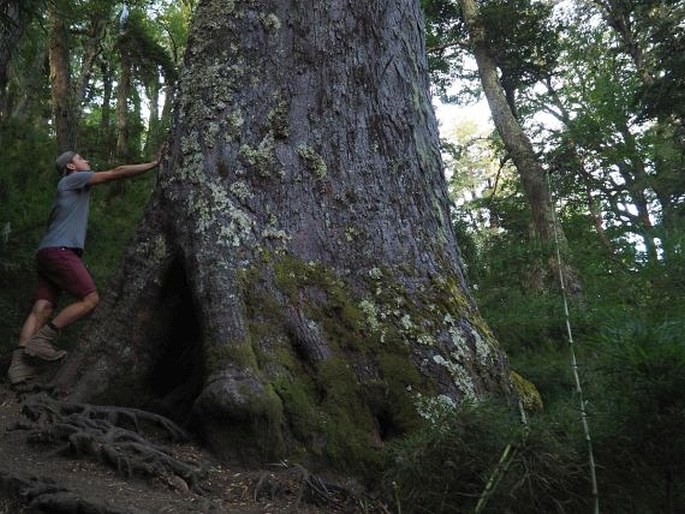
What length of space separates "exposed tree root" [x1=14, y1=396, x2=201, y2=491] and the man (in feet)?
4.07

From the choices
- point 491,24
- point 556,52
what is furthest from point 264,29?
point 556,52

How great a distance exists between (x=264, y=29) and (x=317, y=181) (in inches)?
45.5

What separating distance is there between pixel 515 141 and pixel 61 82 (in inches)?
336

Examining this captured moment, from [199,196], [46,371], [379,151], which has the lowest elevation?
[46,371]

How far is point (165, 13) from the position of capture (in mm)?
23438

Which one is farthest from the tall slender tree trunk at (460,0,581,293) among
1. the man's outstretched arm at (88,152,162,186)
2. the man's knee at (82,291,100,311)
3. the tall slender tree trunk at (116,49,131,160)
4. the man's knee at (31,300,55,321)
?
the tall slender tree trunk at (116,49,131,160)

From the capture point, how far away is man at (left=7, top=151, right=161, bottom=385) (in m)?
4.56

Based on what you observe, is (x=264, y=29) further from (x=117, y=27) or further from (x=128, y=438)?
(x=117, y=27)

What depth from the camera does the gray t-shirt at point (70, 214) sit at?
4.81m

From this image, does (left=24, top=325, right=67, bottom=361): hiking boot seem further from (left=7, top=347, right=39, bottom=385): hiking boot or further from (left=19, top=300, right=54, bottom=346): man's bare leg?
(left=19, top=300, right=54, bottom=346): man's bare leg

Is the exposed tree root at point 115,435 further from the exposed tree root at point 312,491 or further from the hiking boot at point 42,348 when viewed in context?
the hiking boot at point 42,348

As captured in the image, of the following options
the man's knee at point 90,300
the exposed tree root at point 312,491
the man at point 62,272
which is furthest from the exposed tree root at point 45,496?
the man's knee at point 90,300

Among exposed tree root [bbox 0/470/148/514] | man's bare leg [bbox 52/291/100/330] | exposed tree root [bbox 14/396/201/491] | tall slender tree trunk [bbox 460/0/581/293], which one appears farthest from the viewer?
tall slender tree trunk [bbox 460/0/581/293]

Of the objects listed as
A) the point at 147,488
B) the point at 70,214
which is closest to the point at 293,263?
the point at 147,488
